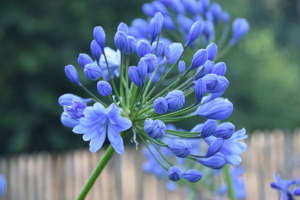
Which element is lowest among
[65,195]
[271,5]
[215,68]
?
[65,195]

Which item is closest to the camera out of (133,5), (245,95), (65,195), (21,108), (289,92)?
Result: (65,195)

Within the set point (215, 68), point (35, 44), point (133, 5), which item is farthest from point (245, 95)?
point (215, 68)

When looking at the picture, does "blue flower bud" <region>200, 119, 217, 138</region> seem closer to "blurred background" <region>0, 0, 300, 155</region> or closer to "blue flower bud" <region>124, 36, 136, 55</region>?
"blue flower bud" <region>124, 36, 136, 55</region>

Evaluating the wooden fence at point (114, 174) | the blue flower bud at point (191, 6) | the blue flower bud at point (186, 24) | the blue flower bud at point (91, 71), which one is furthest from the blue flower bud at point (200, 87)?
the wooden fence at point (114, 174)

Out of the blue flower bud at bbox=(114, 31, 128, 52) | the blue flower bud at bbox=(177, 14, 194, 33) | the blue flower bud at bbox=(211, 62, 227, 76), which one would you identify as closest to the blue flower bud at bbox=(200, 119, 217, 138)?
the blue flower bud at bbox=(211, 62, 227, 76)

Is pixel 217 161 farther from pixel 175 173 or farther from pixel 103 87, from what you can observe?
pixel 103 87

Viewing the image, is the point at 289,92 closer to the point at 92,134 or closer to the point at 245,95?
the point at 245,95
